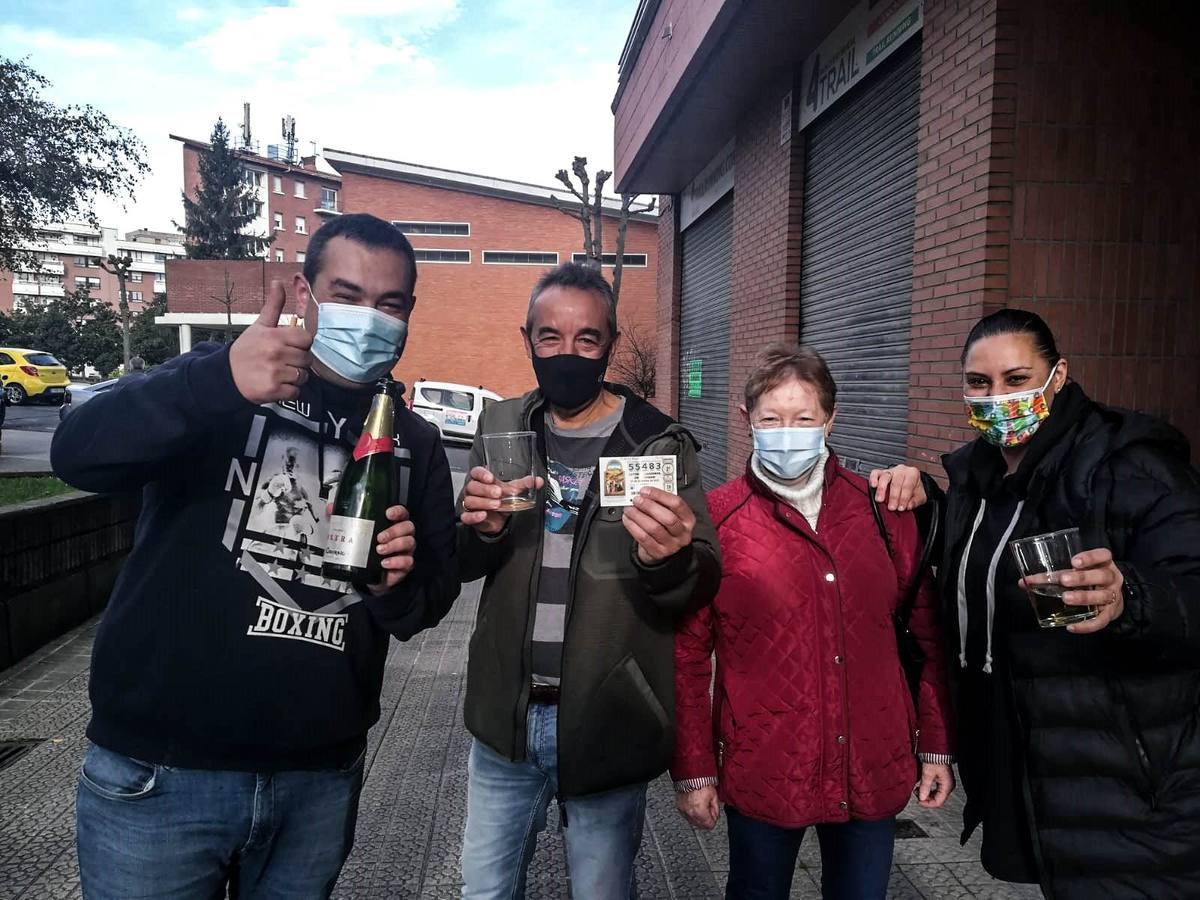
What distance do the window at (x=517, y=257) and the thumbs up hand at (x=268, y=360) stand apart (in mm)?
33999

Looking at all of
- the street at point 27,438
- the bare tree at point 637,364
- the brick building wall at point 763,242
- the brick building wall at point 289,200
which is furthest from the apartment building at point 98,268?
the brick building wall at point 763,242

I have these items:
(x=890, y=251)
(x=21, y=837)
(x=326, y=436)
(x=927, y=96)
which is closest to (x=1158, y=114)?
(x=927, y=96)

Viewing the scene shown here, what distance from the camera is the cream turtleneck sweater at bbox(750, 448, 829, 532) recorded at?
2172mm

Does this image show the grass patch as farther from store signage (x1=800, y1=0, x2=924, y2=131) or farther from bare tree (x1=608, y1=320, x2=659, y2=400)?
bare tree (x1=608, y1=320, x2=659, y2=400)

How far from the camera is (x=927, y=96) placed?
5.21 meters

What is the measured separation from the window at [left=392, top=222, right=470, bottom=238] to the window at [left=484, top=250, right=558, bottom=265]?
5.09 feet

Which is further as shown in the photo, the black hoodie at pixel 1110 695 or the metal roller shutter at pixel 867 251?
the metal roller shutter at pixel 867 251

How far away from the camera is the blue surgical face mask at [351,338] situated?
183cm

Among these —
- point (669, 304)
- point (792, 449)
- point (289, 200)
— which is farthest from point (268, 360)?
point (289, 200)

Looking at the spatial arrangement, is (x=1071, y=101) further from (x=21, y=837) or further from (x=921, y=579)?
(x=21, y=837)

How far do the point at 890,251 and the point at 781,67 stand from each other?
3315 millimetres

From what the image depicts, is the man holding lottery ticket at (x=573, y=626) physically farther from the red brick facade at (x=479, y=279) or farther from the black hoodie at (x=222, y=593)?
the red brick facade at (x=479, y=279)

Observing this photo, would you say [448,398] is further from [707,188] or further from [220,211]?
[220,211]

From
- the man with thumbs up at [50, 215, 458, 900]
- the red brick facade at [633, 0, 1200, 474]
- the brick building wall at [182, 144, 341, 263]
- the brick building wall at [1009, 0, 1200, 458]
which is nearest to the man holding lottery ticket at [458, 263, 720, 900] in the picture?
the man with thumbs up at [50, 215, 458, 900]
